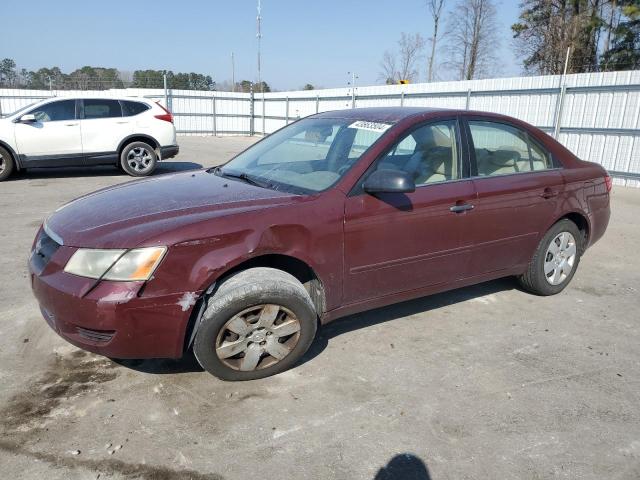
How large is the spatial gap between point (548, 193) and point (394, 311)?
5.27 feet

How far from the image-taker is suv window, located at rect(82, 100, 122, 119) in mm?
10133

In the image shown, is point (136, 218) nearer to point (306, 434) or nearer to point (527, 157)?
point (306, 434)

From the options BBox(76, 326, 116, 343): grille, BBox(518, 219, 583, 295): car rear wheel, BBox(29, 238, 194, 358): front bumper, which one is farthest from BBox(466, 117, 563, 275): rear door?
BBox(76, 326, 116, 343): grille

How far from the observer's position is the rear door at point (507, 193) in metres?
3.73

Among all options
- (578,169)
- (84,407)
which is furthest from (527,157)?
(84,407)

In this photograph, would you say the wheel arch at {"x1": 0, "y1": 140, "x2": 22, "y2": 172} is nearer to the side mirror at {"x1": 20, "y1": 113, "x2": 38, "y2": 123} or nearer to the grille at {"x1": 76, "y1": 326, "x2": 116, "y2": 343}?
the side mirror at {"x1": 20, "y1": 113, "x2": 38, "y2": 123}

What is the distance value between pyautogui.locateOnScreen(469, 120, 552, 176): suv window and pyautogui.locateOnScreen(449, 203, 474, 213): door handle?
0.34 metres

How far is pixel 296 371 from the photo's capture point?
10.2 feet

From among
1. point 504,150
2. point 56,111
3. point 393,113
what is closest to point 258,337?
point 393,113

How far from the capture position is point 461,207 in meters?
3.55

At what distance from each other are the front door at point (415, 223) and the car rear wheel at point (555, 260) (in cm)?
97

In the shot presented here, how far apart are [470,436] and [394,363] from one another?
785mm

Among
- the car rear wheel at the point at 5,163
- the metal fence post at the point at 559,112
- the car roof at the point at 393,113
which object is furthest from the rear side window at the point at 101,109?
the metal fence post at the point at 559,112

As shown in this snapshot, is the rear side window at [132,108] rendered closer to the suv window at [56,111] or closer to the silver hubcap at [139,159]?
the silver hubcap at [139,159]
